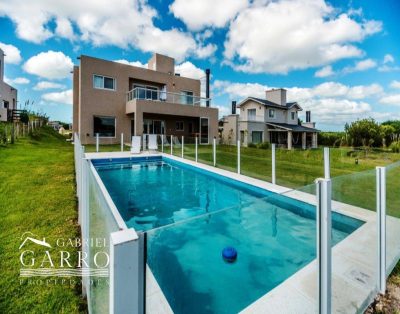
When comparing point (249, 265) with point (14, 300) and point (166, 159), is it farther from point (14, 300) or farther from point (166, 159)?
point (166, 159)

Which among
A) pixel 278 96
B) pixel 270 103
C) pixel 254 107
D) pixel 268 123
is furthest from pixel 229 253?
pixel 278 96

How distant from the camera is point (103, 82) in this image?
18.7 m

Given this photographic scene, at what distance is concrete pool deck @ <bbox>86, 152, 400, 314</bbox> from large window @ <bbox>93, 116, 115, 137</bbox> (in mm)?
18472

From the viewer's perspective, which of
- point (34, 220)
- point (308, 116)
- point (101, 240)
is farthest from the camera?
point (308, 116)

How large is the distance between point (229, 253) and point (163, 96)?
736 inches

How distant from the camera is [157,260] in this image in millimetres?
1217

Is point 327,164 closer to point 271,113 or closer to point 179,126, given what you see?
point 179,126

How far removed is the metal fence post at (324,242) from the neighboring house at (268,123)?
22596 mm

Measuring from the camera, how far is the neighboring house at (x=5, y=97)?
25203mm

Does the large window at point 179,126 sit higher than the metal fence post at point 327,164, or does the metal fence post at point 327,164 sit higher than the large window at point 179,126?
the large window at point 179,126

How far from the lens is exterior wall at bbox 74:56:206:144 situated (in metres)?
17.6

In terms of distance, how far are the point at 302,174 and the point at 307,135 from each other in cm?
2701

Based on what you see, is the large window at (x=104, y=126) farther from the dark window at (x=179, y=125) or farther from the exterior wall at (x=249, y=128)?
the exterior wall at (x=249, y=128)

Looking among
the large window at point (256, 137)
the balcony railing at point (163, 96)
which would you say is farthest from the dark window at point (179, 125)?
the large window at point (256, 137)
